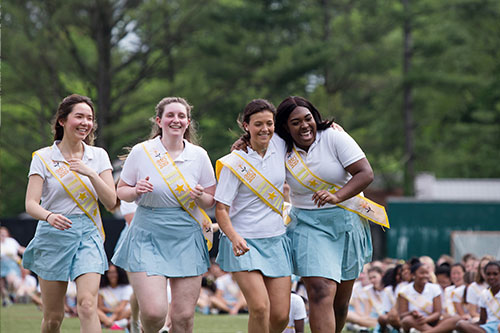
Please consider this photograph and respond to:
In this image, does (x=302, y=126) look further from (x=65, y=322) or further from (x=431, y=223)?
(x=431, y=223)

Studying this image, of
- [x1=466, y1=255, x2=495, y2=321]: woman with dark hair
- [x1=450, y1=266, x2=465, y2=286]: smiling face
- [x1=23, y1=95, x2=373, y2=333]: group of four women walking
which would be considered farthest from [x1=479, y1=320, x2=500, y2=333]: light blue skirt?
[x1=23, y1=95, x2=373, y2=333]: group of four women walking

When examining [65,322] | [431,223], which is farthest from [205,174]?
[431,223]

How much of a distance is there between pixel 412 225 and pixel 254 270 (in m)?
16.7

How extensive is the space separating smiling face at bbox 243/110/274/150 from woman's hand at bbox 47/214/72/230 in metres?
1.61

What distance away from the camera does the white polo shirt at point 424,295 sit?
454 inches

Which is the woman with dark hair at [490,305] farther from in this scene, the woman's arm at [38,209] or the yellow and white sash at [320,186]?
the woman's arm at [38,209]

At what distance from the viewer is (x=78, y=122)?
7.02m

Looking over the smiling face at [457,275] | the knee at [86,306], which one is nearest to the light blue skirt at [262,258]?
the knee at [86,306]

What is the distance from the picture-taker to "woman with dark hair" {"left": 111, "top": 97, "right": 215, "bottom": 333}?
6.62 metres

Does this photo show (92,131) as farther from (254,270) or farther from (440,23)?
(440,23)

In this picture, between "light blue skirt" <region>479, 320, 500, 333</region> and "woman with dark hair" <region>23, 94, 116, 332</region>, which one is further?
"light blue skirt" <region>479, 320, 500, 333</region>

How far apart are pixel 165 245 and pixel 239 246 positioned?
622 mm

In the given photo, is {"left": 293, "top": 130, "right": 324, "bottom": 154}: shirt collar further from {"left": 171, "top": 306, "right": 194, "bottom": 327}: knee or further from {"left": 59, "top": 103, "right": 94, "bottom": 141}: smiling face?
{"left": 59, "top": 103, "right": 94, "bottom": 141}: smiling face

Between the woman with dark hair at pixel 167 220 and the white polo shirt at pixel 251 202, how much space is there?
0.17 meters
